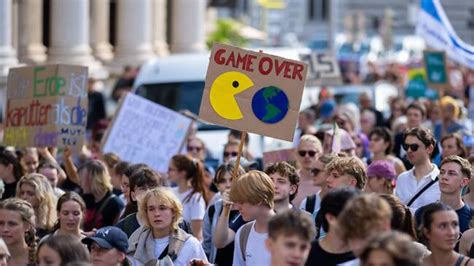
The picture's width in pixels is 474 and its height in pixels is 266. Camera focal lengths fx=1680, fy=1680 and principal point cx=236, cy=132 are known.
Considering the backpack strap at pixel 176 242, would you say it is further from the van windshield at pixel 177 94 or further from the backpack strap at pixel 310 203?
the van windshield at pixel 177 94

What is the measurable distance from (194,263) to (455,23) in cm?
6886

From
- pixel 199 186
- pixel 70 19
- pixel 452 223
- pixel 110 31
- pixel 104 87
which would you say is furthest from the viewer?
pixel 110 31

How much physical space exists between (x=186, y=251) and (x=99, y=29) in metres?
29.1

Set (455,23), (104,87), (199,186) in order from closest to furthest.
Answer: (199,186) → (104,87) → (455,23)

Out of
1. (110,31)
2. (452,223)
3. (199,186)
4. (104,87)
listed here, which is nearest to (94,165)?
(199,186)

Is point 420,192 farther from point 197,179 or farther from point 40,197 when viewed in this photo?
point 40,197

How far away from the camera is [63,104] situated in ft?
48.1

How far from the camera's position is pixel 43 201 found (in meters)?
11.3

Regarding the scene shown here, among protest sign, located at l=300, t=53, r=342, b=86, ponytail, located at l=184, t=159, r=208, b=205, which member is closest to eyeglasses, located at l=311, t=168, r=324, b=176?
ponytail, located at l=184, t=159, r=208, b=205

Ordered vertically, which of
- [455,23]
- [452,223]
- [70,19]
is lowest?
[455,23]

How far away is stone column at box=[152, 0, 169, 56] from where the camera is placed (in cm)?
4128

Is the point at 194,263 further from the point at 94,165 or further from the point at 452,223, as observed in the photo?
the point at 94,165

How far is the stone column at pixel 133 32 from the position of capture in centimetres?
3825

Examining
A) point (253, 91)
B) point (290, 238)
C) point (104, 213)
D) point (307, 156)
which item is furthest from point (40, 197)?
point (290, 238)
